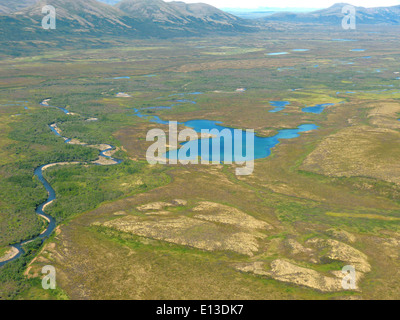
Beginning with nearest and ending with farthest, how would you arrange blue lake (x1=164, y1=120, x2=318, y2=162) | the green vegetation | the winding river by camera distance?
1. the green vegetation
2. the winding river
3. blue lake (x1=164, y1=120, x2=318, y2=162)

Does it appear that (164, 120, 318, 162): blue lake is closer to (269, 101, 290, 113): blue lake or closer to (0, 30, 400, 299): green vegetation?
(0, 30, 400, 299): green vegetation

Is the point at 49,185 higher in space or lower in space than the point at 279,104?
lower

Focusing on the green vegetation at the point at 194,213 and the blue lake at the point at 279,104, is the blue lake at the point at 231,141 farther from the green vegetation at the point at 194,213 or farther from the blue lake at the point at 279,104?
the blue lake at the point at 279,104

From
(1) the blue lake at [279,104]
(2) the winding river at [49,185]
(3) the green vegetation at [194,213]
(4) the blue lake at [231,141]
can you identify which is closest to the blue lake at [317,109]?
(1) the blue lake at [279,104]

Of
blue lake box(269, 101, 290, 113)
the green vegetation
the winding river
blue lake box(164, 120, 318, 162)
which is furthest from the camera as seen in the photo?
blue lake box(269, 101, 290, 113)

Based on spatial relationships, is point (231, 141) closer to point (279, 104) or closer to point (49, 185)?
point (49, 185)

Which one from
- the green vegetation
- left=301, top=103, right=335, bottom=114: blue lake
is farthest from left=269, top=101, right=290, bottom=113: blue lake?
the green vegetation

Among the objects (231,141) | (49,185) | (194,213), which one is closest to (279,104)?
(231,141)
